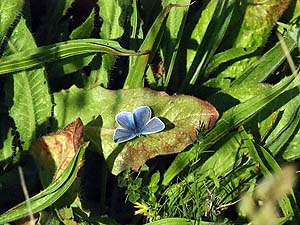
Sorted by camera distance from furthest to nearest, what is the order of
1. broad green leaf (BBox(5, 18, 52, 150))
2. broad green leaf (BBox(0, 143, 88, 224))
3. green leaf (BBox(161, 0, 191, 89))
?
green leaf (BBox(161, 0, 191, 89))
broad green leaf (BBox(5, 18, 52, 150))
broad green leaf (BBox(0, 143, 88, 224))

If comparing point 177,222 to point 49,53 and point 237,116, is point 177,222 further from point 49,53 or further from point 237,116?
point 49,53

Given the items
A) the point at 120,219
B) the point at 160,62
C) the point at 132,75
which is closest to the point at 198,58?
the point at 160,62

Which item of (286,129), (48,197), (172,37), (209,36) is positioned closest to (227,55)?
(209,36)

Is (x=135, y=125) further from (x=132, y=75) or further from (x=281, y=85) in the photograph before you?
(x=281, y=85)

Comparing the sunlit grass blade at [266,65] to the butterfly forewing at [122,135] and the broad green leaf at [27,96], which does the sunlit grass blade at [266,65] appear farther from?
the broad green leaf at [27,96]

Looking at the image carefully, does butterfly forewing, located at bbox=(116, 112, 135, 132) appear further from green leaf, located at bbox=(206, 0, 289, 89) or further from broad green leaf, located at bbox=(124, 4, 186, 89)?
green leaf, located at bbox=(206, 0, 289, 89)

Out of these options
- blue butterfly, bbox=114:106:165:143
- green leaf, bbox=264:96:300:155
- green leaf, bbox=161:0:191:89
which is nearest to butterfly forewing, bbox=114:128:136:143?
blue butterfly, bbox=114:106:165:143

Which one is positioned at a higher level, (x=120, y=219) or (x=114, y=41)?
(x=114, y=41)
